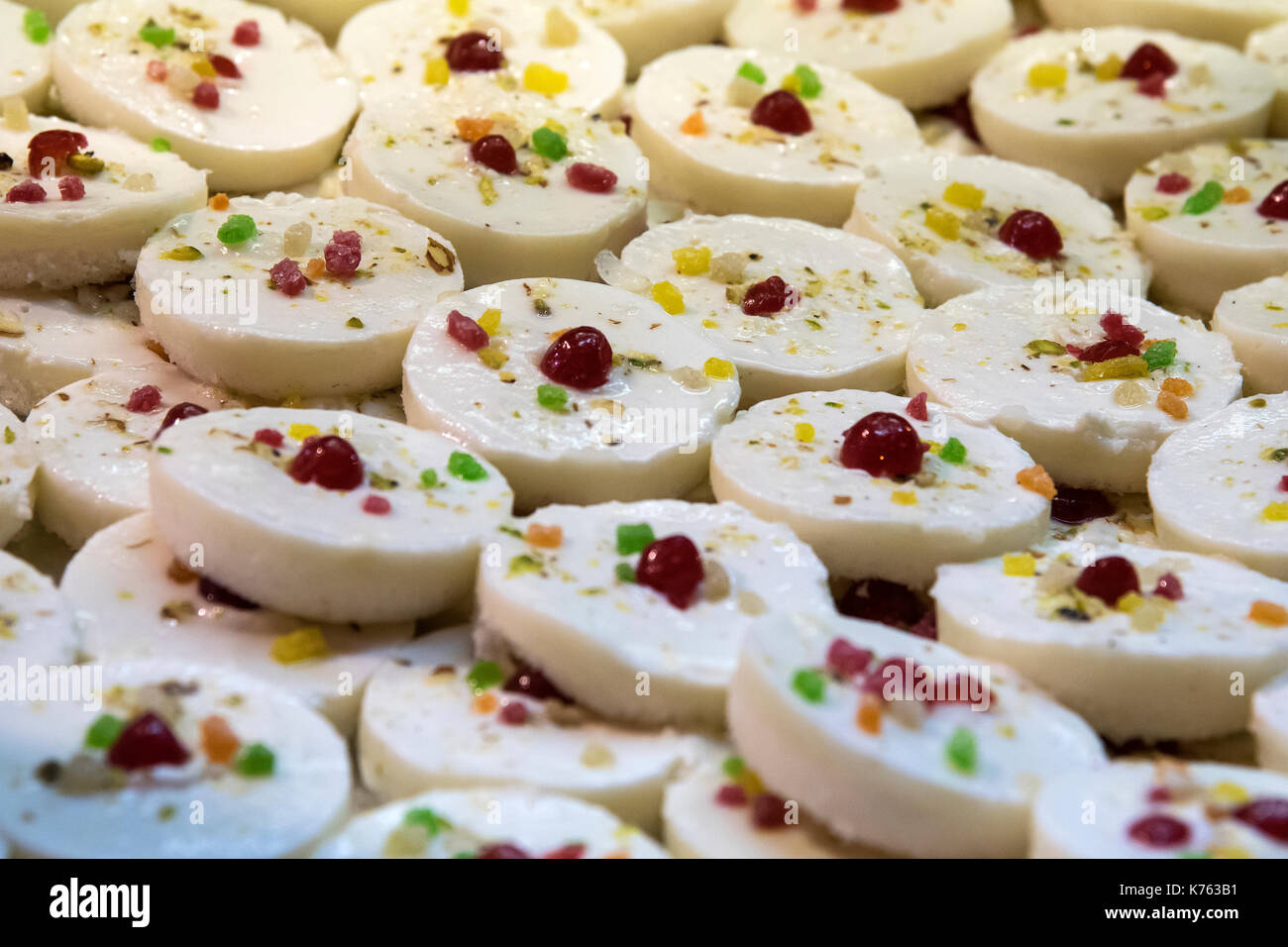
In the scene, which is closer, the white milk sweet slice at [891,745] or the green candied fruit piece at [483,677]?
the white milk sweet slice at [891,745]

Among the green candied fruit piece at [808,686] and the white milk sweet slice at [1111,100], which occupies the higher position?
the white milk sweet slice at [1111,100]

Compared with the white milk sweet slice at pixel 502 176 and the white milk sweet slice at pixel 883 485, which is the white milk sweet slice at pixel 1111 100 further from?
the white milk sweet slice at pixel 883 485

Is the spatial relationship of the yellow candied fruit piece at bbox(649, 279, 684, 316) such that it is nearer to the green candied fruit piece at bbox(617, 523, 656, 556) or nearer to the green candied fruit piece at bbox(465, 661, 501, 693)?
the green candied fruit piece at bbox(617, 523, 656, 556)

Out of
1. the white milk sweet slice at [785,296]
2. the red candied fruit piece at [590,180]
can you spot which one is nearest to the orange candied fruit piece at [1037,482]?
the white milk sweet slice at [785,296]
